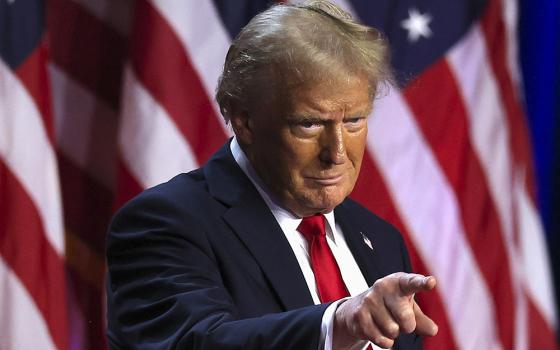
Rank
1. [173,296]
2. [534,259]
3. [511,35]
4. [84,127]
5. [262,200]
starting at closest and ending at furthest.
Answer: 1. [173,296]
2. [262,200]
3. [84,127]
4. [511,35]
5. [534,259]

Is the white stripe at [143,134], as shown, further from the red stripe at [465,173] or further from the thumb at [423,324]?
the thumb at [423,324]

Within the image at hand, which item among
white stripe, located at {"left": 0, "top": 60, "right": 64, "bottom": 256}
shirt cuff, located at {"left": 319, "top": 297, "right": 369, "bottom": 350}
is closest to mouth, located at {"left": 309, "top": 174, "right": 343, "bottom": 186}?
shirt cuff, located at {"left": 319, "top": 297, "right": 369, "bottom": 350}

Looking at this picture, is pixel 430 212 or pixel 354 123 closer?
pixel 354 123

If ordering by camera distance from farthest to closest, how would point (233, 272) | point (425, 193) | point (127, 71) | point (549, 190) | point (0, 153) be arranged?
point (549, 190) < point (425, 193) < point (127, 71) < point (0, 153) < point (233, 272)

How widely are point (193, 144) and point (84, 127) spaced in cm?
27

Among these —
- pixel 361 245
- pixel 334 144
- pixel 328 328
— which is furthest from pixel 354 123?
pixel 328 328

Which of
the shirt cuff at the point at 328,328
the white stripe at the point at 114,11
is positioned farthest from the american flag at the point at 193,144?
the shirt cuff at the point at 328,328

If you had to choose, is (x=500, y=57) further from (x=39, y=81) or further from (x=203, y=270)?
(x=203, y=270)

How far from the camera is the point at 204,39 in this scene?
2.63 meters

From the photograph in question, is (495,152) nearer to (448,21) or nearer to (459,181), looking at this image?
(459,181)

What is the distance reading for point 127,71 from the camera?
8.39 ft

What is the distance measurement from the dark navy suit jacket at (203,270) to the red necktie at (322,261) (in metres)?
0.06

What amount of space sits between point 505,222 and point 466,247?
14cm

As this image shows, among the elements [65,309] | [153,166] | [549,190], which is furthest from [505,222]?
[65,309]
